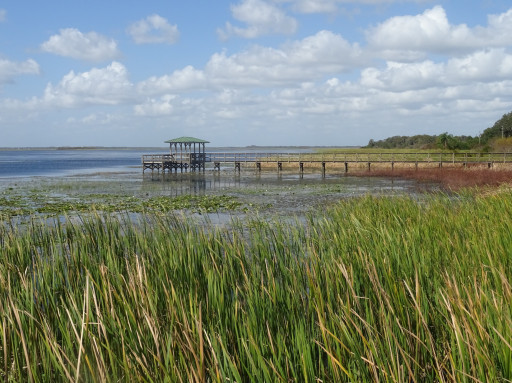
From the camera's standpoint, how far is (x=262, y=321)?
160 inches

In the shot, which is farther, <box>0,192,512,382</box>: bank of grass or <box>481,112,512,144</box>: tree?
<box>481,112,512,144</box>: tree

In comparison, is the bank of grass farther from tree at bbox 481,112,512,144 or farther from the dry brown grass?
tree at bbox 481,112,512,144

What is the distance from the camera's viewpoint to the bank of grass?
3.24 metres

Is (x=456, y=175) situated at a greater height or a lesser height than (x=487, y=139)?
lesser

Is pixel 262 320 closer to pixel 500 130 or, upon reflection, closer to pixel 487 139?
pixel 487 139

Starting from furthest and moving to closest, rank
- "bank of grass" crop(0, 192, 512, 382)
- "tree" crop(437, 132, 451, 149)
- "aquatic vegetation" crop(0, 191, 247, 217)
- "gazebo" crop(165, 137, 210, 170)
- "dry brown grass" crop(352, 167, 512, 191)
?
"tree" crop(437, 132, 451, 149), "gazebo" crop(165, 137, 210, 170), "dry brown grass" crop(352, 167, 512, 191), "aquatic vegetation" crop(0, 191, 247, 217), "bank of grass" crop(0, 192, 512, 382)

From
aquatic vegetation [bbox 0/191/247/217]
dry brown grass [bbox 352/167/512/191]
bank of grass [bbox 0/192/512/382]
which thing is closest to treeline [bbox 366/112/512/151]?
dry brown grass [bbox 352/167/512/191]

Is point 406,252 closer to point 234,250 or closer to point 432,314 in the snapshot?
point 432,314

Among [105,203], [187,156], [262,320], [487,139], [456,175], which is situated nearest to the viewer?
[262,320]

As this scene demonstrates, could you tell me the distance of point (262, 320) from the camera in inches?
161

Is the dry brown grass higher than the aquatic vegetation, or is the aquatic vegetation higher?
the dry brown grass

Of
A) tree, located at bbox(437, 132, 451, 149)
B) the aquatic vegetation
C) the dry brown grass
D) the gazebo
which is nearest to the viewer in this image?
the aquatic vegetation

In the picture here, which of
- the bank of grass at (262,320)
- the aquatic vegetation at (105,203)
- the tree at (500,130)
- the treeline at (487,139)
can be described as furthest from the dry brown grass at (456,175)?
the tree at (500,130)

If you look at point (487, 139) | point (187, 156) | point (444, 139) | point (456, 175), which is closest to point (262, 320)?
point (456, 175)
